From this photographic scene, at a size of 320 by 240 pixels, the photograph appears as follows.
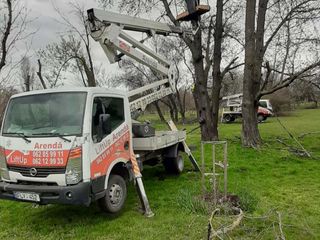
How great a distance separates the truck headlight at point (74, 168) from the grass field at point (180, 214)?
873 millimetres

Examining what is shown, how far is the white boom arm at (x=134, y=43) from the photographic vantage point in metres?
6.84

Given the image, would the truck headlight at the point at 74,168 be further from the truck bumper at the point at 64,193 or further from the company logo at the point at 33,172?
the company logo at the point at 33,172

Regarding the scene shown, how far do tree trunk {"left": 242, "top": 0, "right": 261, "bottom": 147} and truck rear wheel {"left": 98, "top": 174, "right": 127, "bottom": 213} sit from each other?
7.79m

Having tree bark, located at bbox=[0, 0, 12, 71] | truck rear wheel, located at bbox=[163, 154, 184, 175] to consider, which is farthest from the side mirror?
tree bark, located at bbox=[0, 0, 12, 71]

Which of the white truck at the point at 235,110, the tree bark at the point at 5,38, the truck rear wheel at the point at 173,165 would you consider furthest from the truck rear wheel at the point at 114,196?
the white truck at the point at 235,110

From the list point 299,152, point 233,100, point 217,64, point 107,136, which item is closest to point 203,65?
point 217,64

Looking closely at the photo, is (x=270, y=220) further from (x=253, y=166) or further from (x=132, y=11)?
(x=132, y=11)

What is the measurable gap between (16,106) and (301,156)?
30.0 ft

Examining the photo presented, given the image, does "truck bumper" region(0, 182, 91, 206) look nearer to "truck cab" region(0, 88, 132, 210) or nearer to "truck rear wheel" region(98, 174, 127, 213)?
"truck cab" region(0, 88, 132, 210)

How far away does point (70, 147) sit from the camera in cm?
502

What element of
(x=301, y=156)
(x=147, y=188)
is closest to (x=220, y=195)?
(x=147, y=188)

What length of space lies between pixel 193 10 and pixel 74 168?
5139 millimetres

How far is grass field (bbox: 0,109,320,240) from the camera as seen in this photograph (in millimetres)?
5047

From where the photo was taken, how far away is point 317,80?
12.5 m
